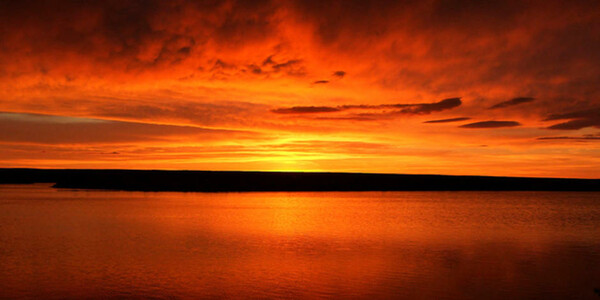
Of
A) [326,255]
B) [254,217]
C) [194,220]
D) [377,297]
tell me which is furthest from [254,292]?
[254,217]

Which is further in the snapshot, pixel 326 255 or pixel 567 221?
pixel 567 221

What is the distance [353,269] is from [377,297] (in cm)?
475

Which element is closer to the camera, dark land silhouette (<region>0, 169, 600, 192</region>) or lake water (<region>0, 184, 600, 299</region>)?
lake water (<region>0, 184, 600, 299</region>)

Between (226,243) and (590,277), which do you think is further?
(226,243)

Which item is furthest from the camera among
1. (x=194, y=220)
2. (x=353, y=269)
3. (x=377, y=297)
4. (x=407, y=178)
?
(x=407, y=178)

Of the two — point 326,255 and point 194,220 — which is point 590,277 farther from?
point 194,220

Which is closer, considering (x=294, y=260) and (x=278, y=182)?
(x=294, y=260)

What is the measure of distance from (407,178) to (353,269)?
501ft

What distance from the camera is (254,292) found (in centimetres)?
1777

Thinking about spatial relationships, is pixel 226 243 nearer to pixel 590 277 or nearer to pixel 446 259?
pixel 446 259

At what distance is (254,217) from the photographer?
47375 millimetres

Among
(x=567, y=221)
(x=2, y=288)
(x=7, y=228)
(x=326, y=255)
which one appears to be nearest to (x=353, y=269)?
(x=326, y=255)

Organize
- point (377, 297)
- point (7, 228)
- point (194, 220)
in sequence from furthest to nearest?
point (194, 220) → point (7, 228) → point (377, 297)

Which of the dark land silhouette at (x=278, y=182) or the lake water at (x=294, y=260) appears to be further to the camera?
the dark land silhouette at (x=278, y=182)
